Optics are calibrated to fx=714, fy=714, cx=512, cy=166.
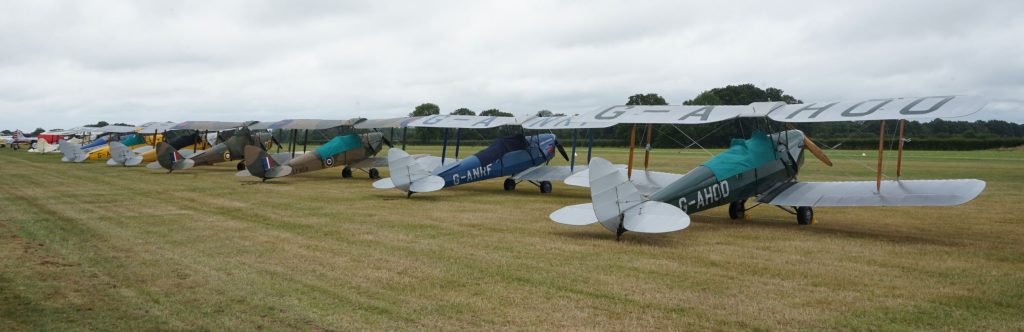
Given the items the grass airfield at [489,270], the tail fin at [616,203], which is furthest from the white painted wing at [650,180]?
the tail fin at [616,203]

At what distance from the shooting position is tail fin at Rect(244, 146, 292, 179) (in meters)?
19.0

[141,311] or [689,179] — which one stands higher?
[689,179]

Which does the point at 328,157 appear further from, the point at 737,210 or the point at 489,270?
the point at 489,270

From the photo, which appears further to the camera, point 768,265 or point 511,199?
point 511,199

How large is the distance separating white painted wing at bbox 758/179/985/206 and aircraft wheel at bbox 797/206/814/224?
10.2 inches

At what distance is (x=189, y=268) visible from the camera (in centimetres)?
711

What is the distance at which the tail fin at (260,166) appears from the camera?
1900 cm

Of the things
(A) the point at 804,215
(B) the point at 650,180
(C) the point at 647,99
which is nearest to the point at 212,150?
(B) the point at 650,180

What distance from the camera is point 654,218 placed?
8.24 metres

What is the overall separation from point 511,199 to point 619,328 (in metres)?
10.1

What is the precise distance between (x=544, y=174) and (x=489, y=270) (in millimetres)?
9980

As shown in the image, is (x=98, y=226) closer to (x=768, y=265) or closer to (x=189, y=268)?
(x=189, y=268)

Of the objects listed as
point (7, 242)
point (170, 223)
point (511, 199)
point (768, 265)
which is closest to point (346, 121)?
point (511, 199)

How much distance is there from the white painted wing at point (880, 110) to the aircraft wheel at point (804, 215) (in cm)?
151
